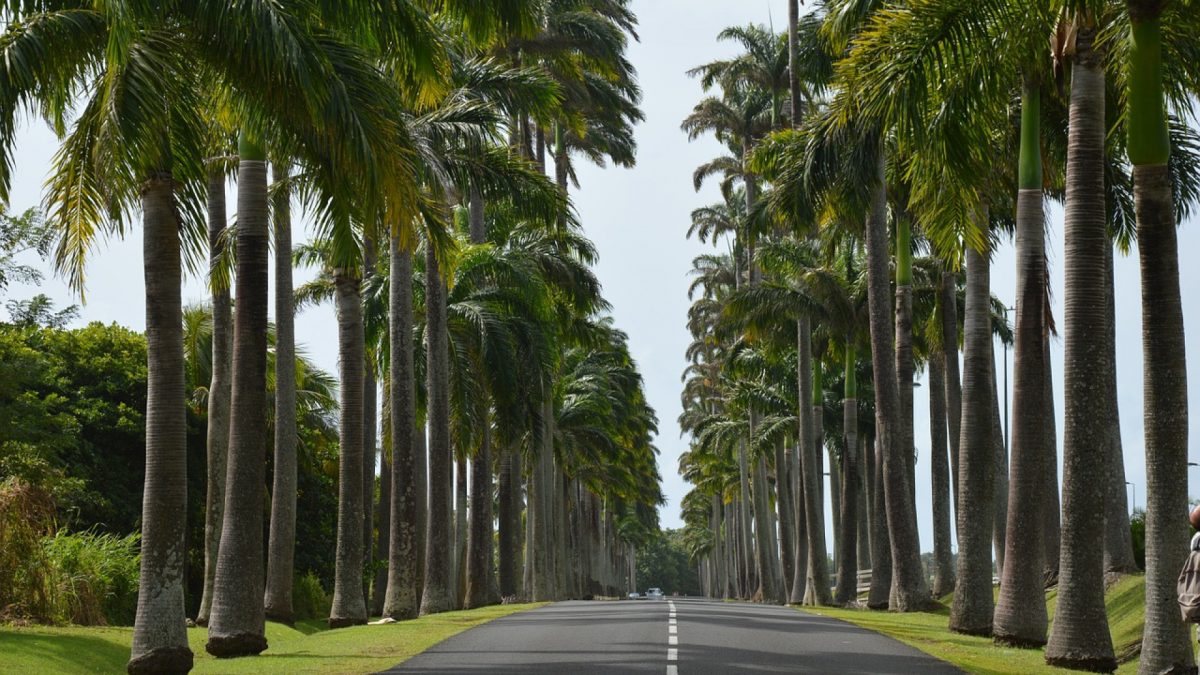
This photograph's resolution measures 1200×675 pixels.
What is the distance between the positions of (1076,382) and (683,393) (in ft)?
260

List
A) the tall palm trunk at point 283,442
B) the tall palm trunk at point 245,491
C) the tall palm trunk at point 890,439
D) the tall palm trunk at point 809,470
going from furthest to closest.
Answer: the tall palm trunk at point 809,470 → the tall palm trunk at point 890,439 → the tall palm trunk at point 283,442 → the tall palm trunk at point 245,491

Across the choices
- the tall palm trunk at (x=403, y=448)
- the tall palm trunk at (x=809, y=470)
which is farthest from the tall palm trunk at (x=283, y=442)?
the tall palm trunk at (x=809, y=470)

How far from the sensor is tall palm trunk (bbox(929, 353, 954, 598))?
36125 millimetres

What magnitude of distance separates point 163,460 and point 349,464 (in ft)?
37.6

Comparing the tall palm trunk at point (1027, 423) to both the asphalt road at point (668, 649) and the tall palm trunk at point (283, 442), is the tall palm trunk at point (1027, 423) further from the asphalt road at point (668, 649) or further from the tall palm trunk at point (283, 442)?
the tall palm trunk at point (283, 442)

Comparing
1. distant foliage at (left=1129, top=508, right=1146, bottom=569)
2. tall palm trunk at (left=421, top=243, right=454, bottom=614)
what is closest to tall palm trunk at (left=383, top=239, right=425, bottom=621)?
tall palm trunk at (left=421, top=243, right=454, bottom=614)

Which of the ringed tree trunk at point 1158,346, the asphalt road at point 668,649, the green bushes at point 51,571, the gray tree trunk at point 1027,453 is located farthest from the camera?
the green bushes at point 51,571

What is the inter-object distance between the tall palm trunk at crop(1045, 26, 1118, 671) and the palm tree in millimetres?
13743

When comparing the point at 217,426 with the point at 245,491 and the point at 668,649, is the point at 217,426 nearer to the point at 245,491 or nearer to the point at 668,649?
the point at 245,491

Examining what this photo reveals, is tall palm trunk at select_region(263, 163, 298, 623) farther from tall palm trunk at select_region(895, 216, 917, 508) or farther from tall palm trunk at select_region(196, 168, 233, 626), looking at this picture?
tall palm trunk at select_region(895, 216, 917, 508)

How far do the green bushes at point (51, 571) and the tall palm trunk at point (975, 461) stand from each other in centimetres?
1421

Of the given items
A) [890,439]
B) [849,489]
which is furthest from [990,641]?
[849,489]

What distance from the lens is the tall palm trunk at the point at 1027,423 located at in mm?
19469

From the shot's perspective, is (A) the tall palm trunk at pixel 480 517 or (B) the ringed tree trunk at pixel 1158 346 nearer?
(B) the ringed tree trunk at pixel 1158 346
